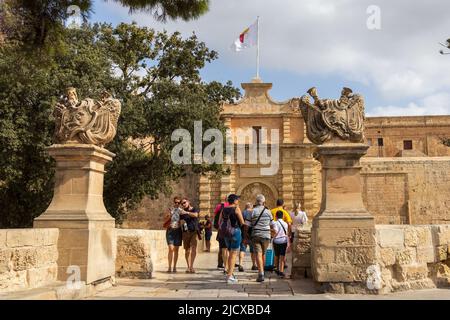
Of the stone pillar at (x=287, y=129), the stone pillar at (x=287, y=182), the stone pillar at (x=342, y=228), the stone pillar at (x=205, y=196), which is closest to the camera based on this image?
the stone pillar at (x=342, y=228)

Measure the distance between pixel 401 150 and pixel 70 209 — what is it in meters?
35.4

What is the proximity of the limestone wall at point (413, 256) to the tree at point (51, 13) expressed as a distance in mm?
4684

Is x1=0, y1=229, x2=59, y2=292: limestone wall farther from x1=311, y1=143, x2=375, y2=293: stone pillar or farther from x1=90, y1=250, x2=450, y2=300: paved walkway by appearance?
x1=311, y1=143, x2=375, y2=293: stone pillar

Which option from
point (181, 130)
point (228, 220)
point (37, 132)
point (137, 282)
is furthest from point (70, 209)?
point (181, 130)

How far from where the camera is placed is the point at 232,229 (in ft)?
26.0

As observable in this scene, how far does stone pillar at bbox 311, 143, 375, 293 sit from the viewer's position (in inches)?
254

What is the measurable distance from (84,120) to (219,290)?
3.26m

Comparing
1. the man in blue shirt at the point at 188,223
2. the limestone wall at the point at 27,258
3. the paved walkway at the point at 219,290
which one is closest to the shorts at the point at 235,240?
the paved walkway at the point at 219,290

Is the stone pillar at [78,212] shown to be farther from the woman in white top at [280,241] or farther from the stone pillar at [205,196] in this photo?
the stone pillar at [205,196]

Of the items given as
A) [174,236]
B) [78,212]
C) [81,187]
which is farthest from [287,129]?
[78,212]

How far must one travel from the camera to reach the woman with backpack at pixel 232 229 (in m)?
7.76

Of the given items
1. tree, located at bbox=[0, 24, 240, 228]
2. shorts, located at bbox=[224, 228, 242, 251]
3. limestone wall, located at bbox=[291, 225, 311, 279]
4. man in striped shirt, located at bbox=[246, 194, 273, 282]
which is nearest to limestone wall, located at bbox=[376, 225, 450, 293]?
limestone wall, located at bbox=[291, 225, 311, 279]

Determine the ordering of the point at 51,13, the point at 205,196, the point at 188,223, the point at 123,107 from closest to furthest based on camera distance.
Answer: the point at 51,13, the point at 188,223, the point at 123,107, the point at 205,196

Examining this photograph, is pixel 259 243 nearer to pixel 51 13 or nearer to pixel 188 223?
pixel 188 223
